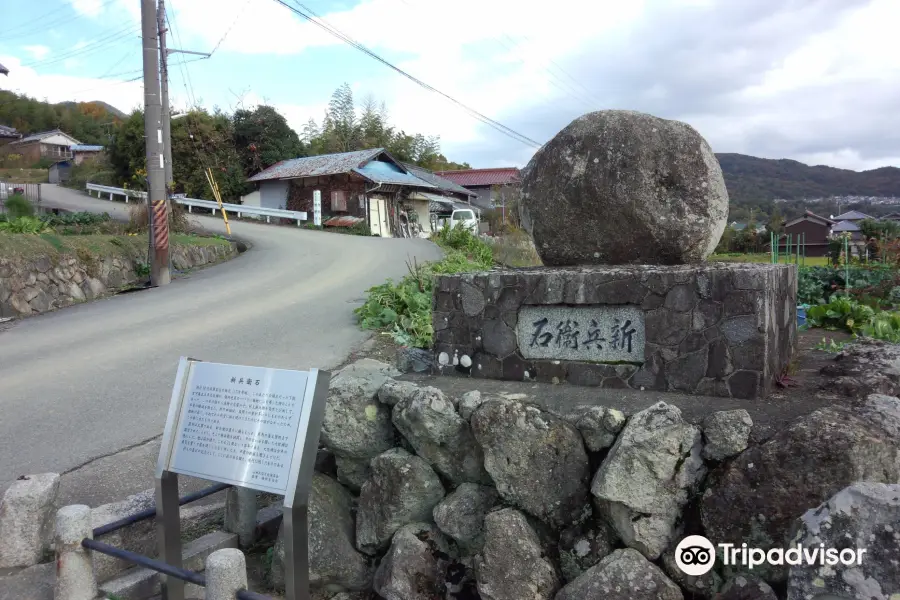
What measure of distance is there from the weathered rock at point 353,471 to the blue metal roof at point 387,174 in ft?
75.3

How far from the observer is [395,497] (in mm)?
3732

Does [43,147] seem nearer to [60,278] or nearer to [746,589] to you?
[60,278]

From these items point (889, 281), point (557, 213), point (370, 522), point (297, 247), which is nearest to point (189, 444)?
point (370, 522)

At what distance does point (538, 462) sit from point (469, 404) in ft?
1.81

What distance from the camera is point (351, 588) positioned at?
3777 millimetres

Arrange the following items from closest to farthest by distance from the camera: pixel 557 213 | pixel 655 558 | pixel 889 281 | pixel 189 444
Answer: pixel 655 558, pixel 189 444, pixel 557 213, pixel 889 281

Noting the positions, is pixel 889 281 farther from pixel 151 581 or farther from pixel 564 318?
pixel 151 581

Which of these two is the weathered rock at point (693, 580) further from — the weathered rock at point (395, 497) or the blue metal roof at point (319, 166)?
the blue metal roof at point (319, 166)

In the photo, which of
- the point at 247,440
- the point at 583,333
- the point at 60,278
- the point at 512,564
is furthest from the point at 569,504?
the point at 60,278

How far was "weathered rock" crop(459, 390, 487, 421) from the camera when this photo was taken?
370 cm

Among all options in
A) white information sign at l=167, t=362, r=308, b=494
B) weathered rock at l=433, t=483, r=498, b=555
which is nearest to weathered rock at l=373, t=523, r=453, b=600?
weathered rock at l=433, t=483, r=498, b=555

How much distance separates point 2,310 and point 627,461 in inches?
443

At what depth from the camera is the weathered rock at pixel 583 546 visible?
325 centimetres

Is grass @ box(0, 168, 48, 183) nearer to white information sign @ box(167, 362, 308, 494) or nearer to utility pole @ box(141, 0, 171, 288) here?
utility pole @ box(141, 0, 171, 288)
